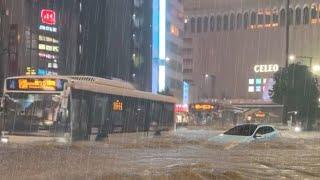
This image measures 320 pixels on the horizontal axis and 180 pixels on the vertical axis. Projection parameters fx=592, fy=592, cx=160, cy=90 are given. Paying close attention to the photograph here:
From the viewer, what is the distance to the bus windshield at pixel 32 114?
2009 cm

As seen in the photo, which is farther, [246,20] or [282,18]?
[246,20]

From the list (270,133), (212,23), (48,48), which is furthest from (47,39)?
(212,23)

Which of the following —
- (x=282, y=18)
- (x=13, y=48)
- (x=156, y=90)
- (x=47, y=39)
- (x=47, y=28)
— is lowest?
(x=156, y=90)

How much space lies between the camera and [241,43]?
420ft

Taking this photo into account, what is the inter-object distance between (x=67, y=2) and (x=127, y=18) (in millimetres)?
12998

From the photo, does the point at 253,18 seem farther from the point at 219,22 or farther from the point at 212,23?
the point at 212,23

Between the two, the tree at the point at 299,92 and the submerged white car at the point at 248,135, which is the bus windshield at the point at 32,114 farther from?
the tree at the point at 299,92

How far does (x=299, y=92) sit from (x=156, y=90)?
44723mm

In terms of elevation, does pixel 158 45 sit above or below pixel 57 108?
above

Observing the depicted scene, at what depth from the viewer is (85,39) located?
264 ft

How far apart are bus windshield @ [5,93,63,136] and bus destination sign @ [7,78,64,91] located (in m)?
0.23

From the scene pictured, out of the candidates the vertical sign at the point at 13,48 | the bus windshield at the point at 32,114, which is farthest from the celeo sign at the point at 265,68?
the bus windshield at the point at 32,114

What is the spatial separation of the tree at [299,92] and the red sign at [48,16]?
3040 cm

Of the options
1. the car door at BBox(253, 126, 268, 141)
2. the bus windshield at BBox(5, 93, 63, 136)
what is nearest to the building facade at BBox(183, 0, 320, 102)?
the car door at BBox(253, 126, 268, 141)
